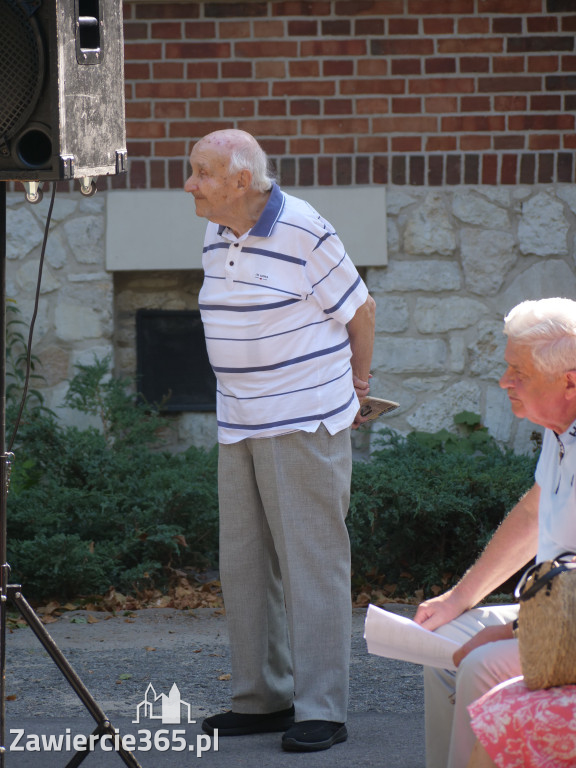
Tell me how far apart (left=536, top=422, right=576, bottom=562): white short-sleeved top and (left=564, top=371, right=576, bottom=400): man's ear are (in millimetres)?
81

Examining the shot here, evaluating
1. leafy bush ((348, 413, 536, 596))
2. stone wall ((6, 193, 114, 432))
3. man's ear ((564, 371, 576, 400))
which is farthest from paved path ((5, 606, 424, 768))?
stone wall ((6, 193, 114, 432))

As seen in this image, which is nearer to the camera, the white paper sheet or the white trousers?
the white trousers

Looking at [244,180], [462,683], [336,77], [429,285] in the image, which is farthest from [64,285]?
[462,683]

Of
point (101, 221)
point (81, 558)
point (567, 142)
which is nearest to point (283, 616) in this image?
point (81, 558)

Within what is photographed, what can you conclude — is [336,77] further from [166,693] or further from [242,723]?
[242,723]

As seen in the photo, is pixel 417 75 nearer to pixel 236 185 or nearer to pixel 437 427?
pixel 437 427

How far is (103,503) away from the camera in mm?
5555

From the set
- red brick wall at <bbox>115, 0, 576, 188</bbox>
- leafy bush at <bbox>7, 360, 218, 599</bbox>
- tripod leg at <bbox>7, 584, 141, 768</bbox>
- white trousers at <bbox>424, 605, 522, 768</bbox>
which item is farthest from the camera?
red brick wall at <bbox>115, 0, 576, 188</bbox>

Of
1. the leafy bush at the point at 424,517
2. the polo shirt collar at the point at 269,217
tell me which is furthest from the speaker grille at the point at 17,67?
the leafy bush at the point at 424,517

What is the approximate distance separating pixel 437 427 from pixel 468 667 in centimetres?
391

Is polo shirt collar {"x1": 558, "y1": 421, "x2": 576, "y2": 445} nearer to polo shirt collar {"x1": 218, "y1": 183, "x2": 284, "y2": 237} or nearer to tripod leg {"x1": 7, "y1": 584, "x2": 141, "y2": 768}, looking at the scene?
polo shirt collar {"x1": 218, "y1": 183, "x2": 284, "y2": 237}

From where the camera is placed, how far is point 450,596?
9.89 feet

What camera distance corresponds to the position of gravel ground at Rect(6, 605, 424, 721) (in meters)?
4.05

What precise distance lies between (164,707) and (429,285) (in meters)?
3.33
